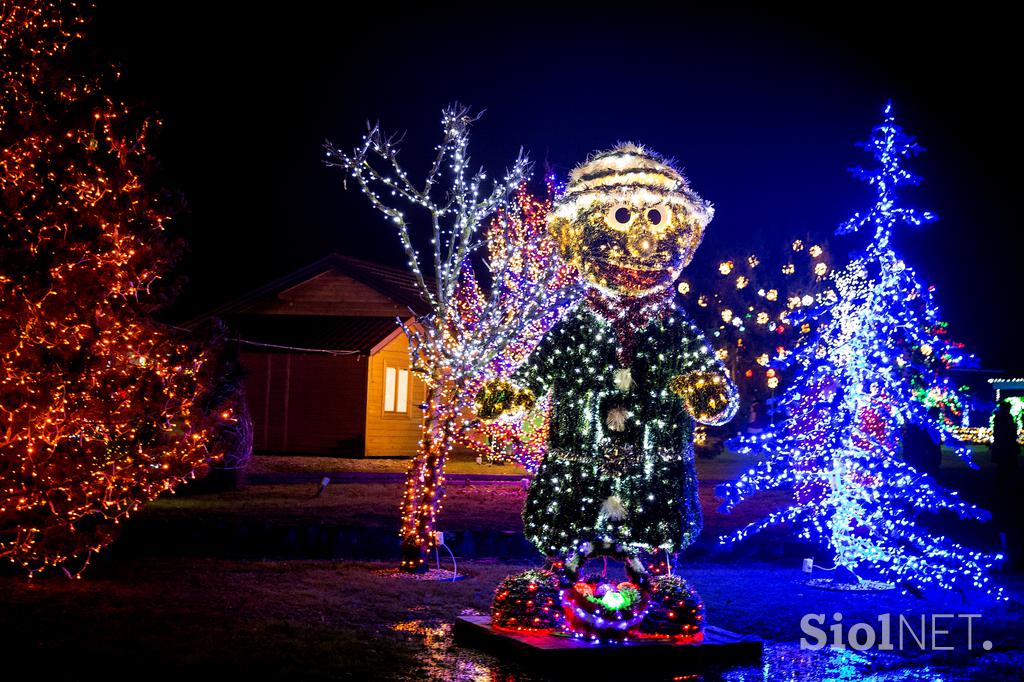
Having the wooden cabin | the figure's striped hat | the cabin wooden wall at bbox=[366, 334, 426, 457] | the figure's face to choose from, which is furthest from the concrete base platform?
the wooden cabin

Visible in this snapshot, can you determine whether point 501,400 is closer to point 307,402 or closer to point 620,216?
point 620,216

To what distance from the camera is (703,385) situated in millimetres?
6766

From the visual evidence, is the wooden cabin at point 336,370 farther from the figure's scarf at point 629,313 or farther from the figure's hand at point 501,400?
the figure's scarf at point 629,313

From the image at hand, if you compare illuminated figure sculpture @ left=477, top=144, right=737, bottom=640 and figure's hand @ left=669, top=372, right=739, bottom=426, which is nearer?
illuminated figure sculpture @ left=477, top=144, right=737, bottom=640

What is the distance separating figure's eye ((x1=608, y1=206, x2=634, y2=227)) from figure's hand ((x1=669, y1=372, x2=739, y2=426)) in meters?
1.16

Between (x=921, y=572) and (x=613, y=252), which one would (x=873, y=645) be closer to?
(x=921, y=572)

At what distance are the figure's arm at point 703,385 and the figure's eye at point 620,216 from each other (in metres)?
0.91

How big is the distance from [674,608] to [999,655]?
2471 mm

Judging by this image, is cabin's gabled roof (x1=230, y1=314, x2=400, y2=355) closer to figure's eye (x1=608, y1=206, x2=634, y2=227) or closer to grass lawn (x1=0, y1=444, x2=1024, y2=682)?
grass lawn (x1=0, y1=444, x2=1024, y2=682)

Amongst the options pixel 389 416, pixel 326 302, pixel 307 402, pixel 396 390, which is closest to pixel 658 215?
pixel 389 416

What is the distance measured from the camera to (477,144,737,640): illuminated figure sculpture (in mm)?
6590

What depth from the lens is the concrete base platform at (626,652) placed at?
6121 millimetres

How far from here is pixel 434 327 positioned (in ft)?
36.9

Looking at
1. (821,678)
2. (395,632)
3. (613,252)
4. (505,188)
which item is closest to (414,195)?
(505,188)
